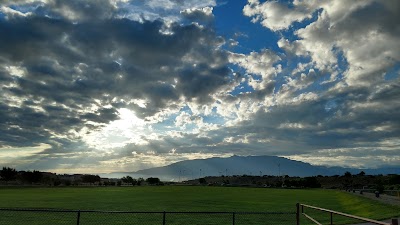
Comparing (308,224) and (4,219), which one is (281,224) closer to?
(308,224)

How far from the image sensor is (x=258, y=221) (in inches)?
1330

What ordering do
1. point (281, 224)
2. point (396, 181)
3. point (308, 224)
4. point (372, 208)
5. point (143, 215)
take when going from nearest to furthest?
1. point (308, 224)
2. point (281, 224)
3. point (143, 215)
4. point (372, 208)
5. point (396, 181)

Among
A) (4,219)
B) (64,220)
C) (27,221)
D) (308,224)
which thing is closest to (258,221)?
(308,224)

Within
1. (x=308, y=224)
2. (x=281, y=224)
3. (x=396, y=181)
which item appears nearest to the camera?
(x=308, y=224)

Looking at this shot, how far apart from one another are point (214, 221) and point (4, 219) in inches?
701

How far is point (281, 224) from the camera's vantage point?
3192 centimetres

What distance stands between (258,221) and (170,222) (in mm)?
7911

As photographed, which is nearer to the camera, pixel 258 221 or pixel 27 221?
pixel 27 221

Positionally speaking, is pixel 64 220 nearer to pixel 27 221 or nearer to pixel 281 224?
pixel 27 221

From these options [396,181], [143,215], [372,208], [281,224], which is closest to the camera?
[281,224]

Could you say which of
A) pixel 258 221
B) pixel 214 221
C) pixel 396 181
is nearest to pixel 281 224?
pixel 258 221

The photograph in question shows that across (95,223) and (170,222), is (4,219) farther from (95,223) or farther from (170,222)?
(170,222)

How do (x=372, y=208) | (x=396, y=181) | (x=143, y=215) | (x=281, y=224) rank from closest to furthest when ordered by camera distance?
(x=281, y=224) < (x=143, y=215) < (x=372, y=208) < (x=396, y=181)

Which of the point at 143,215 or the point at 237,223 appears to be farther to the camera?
the point at 143,215
